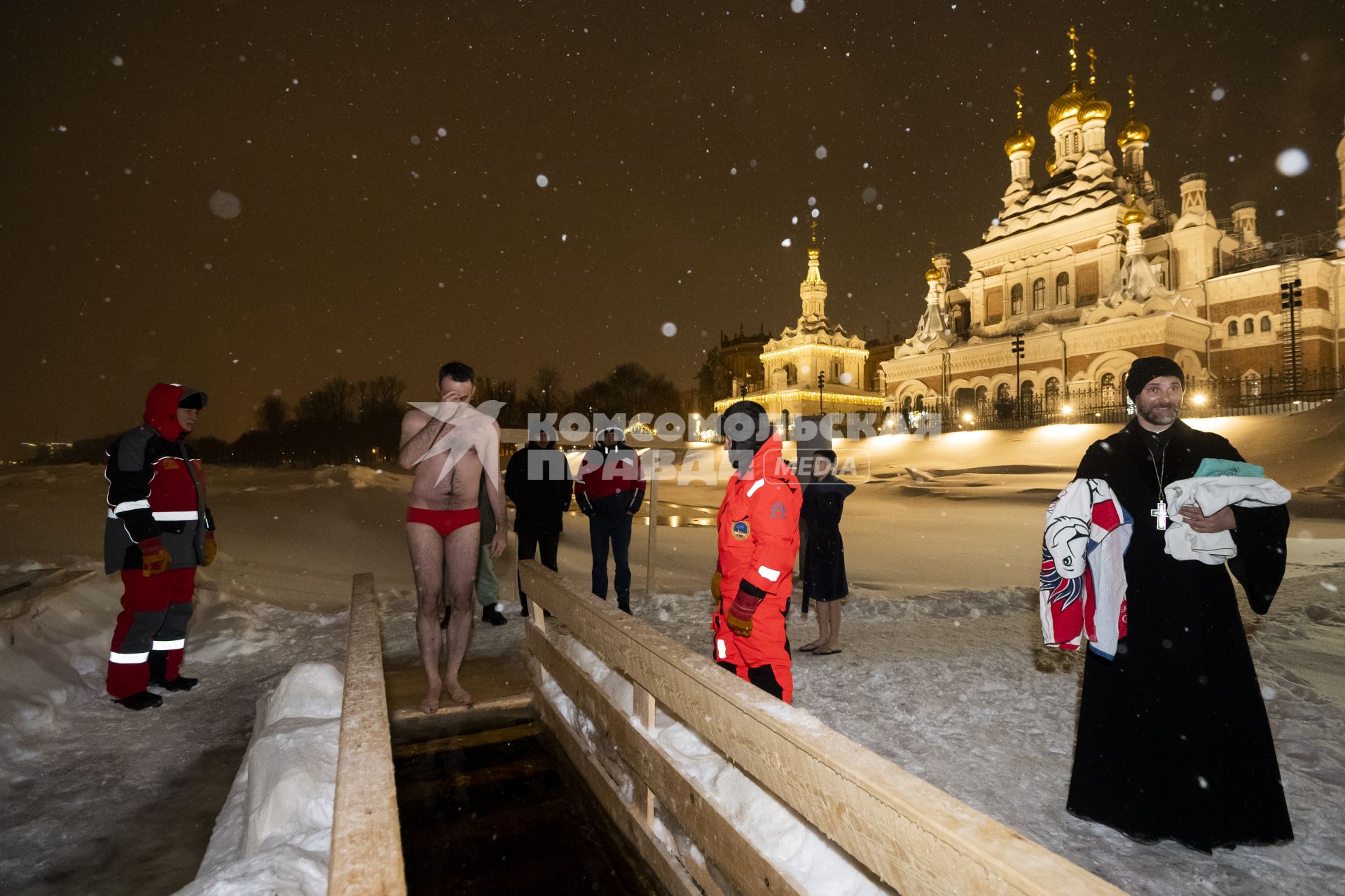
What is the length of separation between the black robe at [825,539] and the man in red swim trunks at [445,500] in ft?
9.37

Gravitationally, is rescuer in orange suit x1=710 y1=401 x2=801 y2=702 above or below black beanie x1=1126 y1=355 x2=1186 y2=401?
below

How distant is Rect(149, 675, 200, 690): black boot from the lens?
17.1ft

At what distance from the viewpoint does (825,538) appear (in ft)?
19.8

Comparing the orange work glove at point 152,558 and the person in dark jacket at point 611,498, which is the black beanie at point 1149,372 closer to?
the person in dark jacket at point 611,498

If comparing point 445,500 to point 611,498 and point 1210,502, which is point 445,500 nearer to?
point 611,498

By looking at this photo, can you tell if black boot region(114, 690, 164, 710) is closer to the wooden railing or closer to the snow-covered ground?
the snow-covered ground

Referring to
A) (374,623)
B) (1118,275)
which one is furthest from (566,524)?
(1118,275)

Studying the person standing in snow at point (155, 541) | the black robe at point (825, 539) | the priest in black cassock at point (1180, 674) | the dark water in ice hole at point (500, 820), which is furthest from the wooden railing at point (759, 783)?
the person standing in snow at point (155, 541)

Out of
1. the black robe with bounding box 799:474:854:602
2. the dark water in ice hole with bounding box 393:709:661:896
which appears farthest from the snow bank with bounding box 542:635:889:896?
the black robe with bounding box 799:474:854:602

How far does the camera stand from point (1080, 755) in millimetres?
3318

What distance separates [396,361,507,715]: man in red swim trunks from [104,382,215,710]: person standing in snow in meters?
2.11

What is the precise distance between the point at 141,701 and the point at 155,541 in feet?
3.65

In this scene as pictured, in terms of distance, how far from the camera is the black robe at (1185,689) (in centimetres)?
299

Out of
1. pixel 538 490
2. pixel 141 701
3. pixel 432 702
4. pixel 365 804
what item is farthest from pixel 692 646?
pixel 365 804
